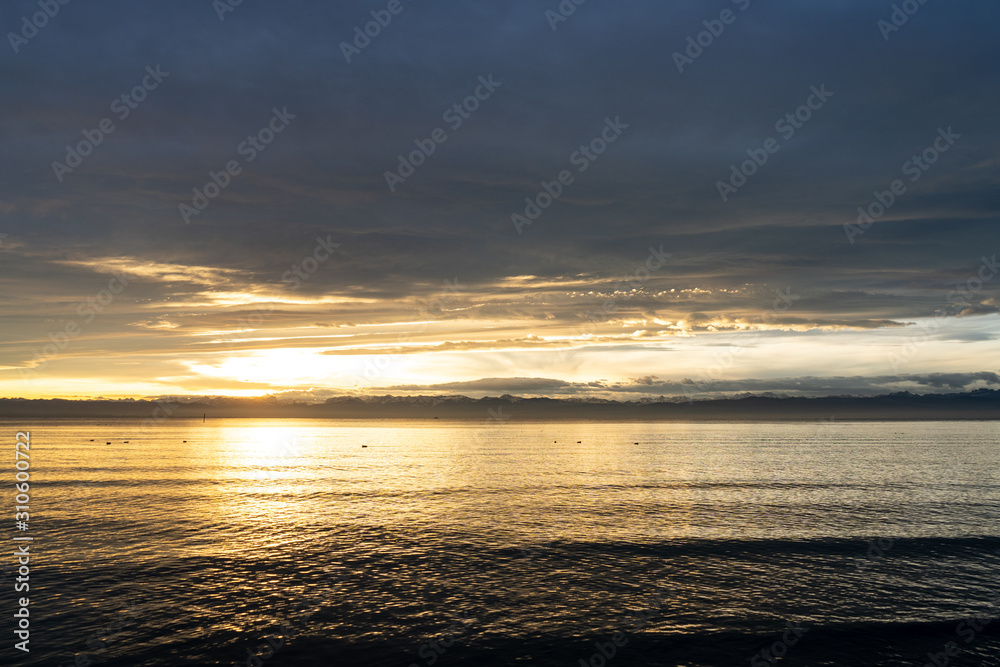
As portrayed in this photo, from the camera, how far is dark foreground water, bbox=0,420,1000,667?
28.0 meters

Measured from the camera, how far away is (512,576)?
38594 mm

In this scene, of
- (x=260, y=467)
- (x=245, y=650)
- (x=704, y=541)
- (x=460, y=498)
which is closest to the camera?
(x=245, y=650)

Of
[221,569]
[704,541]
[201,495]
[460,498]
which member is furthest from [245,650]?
[201,495]

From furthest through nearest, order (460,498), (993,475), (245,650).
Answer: (993,475) < (460,498) < (245,650)

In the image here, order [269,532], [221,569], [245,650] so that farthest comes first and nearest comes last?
1. [269,532]
2. [221,569]
3. [245,650]

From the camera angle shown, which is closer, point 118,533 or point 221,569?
point 221,569

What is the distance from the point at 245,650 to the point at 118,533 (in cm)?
3045

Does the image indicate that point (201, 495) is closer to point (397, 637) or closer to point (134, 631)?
point (134, 631)

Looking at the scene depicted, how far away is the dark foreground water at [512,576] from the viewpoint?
28.0 m

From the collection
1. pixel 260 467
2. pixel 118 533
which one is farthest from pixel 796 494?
pixel 260 467

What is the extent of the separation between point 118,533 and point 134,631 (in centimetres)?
2523

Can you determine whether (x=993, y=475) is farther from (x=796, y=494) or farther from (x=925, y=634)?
(x=925, y=634)

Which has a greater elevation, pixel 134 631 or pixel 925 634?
pixel 134 631

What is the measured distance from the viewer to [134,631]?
29.2 meters
